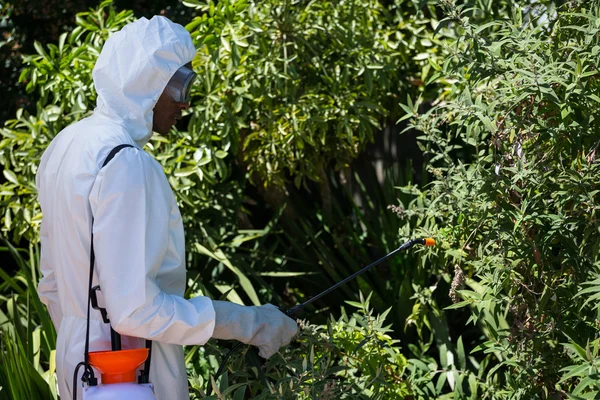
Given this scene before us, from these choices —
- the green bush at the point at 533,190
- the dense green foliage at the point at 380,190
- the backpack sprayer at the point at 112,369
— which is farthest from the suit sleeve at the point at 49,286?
the green bush at the point at 533,190

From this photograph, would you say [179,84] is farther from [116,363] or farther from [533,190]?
[533,190]

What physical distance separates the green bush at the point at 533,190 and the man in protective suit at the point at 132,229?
0.74 meters

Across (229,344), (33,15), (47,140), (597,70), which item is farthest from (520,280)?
(33,15)

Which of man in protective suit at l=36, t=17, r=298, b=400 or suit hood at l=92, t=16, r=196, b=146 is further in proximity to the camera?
suit hood at l=92, t=16, r=196, b=146

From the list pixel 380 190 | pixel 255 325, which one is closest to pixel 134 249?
pixel 255 325

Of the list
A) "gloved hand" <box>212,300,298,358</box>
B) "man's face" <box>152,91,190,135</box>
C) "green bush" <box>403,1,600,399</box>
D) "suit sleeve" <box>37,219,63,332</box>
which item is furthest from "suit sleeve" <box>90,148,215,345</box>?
"green bush" <box>403,1,600,399</box>

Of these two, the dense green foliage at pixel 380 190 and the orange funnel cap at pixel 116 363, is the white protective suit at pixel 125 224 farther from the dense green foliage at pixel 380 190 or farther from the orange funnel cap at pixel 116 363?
the dense green foliage at pixel 380 190

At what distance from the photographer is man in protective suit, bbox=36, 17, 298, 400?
1.86 meters

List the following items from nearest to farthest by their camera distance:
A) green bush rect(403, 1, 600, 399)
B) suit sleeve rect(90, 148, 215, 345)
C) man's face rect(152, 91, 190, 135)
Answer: suit sleeve rect(90, 148, 215, 345) → man's face rect(152, 91, 190, 135) → green bush rect(403, 1, 600, 399)

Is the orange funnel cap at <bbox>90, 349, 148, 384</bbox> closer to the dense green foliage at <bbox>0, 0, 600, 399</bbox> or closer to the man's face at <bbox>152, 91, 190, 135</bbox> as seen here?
the dense green foliage at <bbox>0, 0, 600, 399</bbox>

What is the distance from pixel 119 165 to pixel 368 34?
7.96 feet

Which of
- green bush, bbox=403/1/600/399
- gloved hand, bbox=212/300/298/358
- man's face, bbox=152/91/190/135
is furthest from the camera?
green bush, bbox=403/1/600/399

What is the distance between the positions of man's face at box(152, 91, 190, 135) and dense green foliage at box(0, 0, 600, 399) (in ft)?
2.15

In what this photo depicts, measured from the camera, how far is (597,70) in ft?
7.53
